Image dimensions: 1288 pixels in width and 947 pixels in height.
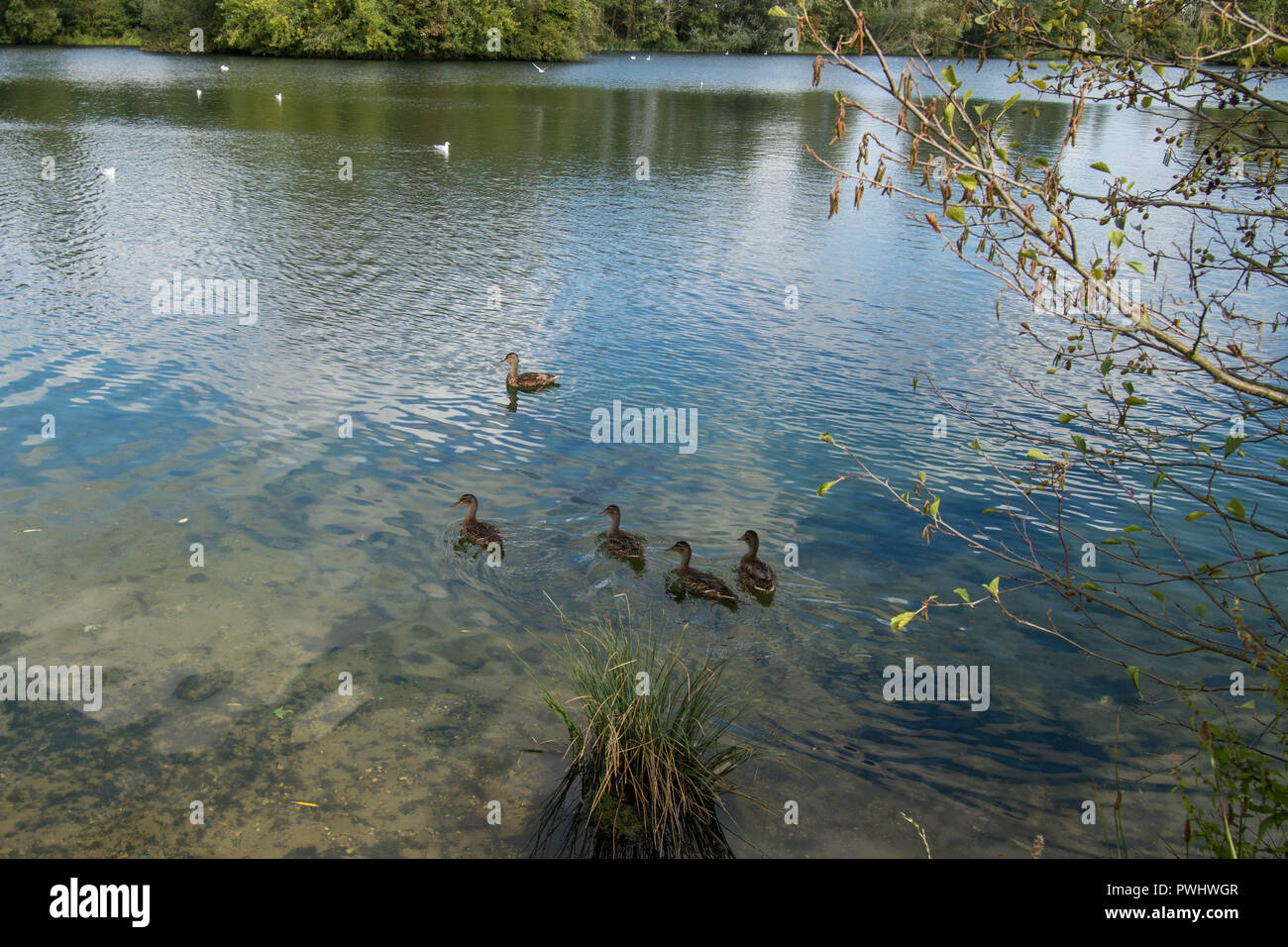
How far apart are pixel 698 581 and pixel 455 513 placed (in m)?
2.99

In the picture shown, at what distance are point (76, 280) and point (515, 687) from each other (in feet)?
48.2

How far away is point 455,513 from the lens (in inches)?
419

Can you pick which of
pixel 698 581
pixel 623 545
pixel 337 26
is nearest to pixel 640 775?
pixel 698 581

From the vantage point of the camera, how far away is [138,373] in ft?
45.8

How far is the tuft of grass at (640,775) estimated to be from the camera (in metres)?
6.18

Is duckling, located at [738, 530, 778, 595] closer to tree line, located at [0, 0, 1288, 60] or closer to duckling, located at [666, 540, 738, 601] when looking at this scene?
duckling, located at [666, 540, 738, 601]

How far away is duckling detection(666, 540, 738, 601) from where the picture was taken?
9.20 meters

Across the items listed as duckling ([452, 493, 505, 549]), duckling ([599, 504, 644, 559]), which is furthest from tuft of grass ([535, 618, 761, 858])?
duckling ([452, 493, 505, 549])

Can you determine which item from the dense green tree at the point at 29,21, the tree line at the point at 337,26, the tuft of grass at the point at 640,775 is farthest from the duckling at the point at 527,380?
the dense green tree at the point at 29,21

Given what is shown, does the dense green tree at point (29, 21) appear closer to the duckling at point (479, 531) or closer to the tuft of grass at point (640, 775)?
the duckling at point (479, 531)

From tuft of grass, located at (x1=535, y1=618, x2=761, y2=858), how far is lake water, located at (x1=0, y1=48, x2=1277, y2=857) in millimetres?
259

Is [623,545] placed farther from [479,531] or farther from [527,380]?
[527,380]
